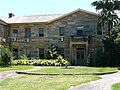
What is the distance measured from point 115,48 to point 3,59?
1308 cm

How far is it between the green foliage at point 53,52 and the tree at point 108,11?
23.4ft

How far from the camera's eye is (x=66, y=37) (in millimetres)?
38281

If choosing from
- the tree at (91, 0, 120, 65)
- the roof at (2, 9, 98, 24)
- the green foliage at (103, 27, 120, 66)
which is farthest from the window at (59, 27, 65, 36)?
the green foliage at (103, 27, 120, 66)

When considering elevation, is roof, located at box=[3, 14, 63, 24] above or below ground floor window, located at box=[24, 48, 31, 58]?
above

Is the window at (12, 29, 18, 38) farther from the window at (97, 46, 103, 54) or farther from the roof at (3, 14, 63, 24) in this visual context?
the window at (97, 46, 103, 54)

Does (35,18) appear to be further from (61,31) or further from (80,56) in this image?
(80,56)

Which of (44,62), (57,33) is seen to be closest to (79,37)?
(57,33)

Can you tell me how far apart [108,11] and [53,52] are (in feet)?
30.2

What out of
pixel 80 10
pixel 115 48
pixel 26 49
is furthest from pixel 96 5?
pixel 26 49

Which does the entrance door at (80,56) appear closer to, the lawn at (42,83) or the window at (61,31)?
the window at (61,31)

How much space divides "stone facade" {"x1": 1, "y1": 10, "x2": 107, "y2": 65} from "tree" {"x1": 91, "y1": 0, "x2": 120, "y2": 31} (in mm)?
2430

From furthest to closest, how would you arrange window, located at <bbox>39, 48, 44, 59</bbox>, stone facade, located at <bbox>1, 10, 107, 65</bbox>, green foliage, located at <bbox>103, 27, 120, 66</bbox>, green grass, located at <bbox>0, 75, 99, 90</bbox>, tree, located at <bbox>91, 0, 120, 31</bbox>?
1. window, located at <bbox>39, 48, 44, 59</bbox>
2. stone facade, located at <bbox>1, 10, 107, 65</bbox>
3. tree, located at <bbox>91, 0, 120, 31</bbox>
4. green foliage, located at <bbox>103, 27, 120, 66</bbox>
5. green grass, located at <bbox>0, 75, 99, 90</bbox>

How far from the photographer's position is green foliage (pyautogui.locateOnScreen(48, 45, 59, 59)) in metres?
37.1

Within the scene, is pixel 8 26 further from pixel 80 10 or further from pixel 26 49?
pixel 80 10
